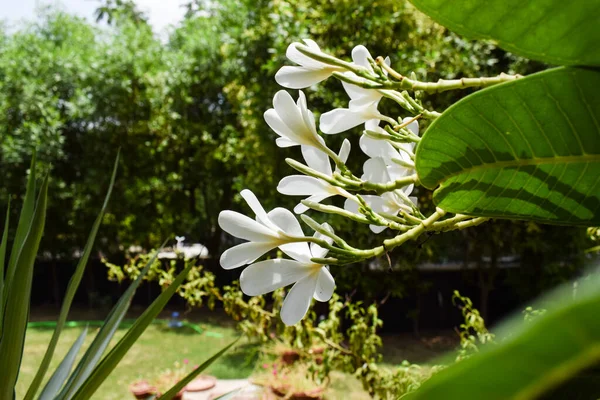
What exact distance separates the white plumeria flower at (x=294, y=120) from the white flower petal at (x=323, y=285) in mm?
87

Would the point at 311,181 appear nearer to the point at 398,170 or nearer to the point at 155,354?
the point at 398,170

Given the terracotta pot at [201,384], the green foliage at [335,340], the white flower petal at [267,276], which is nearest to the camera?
the white flower petal at [267,276]

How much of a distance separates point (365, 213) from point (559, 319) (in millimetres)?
282

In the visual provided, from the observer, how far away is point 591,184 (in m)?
0.24

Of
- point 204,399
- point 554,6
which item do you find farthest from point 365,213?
point 204,399

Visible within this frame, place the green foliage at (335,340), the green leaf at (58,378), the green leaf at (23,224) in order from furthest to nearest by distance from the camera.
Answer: the green foliage at (335,340)
the green leaf at (58,378)
the green leaf at (23,224)

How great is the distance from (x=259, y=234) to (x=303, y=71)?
Result: 0.11m

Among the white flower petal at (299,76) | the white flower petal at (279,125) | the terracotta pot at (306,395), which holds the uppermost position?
the white flower petal at (299,76)

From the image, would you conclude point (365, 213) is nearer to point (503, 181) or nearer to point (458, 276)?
point (503, 181)

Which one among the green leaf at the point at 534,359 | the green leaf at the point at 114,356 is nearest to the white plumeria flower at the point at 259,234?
the green leaf at the point at 534,359

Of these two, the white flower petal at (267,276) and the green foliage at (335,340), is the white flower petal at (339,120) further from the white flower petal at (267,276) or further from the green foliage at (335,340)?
the green foliage at (335,340)

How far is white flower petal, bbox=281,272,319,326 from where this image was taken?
0.33 m

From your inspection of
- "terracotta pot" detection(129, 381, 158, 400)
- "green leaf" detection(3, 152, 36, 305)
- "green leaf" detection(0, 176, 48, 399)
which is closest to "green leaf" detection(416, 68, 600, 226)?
"green leaf" detection(0, 176, 48, 399)

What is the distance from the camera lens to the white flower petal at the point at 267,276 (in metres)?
0.32
